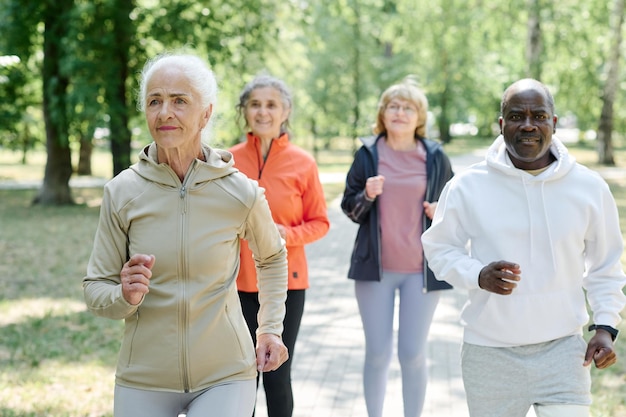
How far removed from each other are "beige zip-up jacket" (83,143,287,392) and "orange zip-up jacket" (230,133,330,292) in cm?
171

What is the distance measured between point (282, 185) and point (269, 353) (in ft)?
5.96

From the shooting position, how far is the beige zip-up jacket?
293 cm

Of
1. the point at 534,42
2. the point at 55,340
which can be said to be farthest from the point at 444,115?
the point at 55,340

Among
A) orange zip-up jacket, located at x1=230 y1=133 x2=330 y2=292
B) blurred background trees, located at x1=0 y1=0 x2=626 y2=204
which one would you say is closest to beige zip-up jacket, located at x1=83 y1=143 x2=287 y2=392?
orange zip-up jacket, located at x1=230 y1=133 x2=330 y2=292

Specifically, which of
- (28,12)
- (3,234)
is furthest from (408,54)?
(3,234)

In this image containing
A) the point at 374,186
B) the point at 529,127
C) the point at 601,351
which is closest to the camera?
the point at 601,351

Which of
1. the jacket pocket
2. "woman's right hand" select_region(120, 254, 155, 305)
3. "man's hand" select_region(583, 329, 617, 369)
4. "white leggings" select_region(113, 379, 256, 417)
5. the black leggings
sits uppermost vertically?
"woman's right hand" select_region(120, 254, 155, 305)

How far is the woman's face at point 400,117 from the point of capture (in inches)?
212

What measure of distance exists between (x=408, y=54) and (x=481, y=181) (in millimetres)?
36726

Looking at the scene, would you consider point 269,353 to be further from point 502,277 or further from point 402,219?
point 402,219

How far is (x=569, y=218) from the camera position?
3.45m

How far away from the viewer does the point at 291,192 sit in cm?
490

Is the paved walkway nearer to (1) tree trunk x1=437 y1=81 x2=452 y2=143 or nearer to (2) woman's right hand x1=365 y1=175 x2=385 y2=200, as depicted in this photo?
(2) woman's right hand x1=365 y1=175 x2=385 y2=200

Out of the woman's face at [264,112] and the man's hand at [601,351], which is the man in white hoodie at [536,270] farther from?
the woman's face at [264,112]
